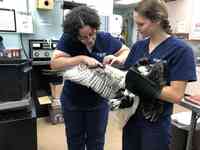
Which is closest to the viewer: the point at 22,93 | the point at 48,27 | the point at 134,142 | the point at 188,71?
the point at 188,71

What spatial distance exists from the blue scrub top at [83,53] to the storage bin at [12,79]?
0.35m

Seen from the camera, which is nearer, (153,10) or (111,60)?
(153,10)

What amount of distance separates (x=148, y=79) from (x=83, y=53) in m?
0.58

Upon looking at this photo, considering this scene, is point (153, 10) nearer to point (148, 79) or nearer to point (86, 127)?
point (148, 79)

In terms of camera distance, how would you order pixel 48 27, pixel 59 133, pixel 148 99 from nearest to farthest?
pixel 148 99 < pixel 59 133 < pixel 48 27

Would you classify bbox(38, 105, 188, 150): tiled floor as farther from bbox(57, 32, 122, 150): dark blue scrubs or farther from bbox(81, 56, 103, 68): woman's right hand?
bbox(81, 56, 103, 68): woman's right hand

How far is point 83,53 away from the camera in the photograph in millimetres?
1556

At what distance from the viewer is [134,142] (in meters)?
1.29

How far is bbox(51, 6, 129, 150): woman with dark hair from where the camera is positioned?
1.44 meters

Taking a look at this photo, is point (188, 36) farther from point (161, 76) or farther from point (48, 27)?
point (161, 76)

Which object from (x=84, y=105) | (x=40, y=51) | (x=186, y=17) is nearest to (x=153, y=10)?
(x=84, y=105)

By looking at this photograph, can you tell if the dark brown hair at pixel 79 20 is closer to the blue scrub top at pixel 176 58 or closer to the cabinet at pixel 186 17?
the blue scrub top at pixel 176 58

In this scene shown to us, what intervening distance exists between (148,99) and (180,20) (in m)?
3.95

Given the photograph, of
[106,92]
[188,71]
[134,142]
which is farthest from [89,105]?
[188,71]
